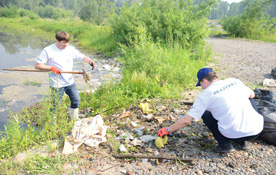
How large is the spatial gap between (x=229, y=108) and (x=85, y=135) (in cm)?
189

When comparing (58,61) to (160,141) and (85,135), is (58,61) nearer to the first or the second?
(85,135)

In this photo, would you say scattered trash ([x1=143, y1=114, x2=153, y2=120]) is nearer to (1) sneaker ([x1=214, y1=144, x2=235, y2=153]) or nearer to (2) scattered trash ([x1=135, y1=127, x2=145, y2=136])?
(2) scattered trash ([x1=135, y1=127, x2=145, y2=136])

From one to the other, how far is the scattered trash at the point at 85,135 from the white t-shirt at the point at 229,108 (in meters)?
1.31

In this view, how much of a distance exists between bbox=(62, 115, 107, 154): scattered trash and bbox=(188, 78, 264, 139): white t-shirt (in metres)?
1.31

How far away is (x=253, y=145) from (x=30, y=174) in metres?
2.88

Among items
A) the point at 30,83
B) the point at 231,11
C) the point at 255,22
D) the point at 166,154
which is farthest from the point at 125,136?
the point at 231,11

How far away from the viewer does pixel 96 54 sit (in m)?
10.8

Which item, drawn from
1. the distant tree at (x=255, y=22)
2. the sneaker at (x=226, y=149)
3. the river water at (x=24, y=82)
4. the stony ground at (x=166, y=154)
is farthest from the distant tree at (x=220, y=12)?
the sneaker at (x=226, y=149)

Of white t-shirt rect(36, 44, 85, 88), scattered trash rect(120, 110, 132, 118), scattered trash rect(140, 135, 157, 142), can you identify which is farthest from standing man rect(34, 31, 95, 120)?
scattered trash rect(140, 135, 157, 142)

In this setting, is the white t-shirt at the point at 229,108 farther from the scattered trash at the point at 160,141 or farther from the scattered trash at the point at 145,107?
the scattered trash at the point at 145,107

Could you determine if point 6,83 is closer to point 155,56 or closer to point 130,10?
Result: point 155,56

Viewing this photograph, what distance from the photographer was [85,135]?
9.30 ft

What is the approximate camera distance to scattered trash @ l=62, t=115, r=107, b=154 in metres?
2.70

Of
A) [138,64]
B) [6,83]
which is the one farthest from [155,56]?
[6,83]
